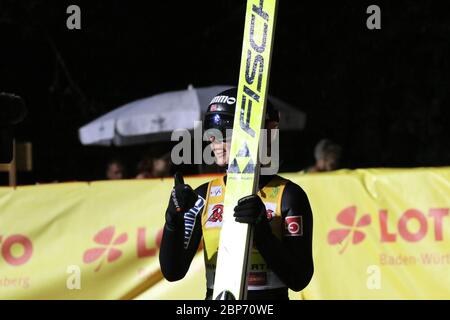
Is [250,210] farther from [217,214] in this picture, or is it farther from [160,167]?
[160,167]

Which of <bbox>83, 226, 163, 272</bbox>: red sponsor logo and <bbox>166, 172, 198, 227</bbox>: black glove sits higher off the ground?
<bbox>166, 172, 198, 227</bbox>: black glove

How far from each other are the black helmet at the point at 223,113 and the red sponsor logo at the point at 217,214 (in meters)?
0.29

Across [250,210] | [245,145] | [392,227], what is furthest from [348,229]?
[250,210]

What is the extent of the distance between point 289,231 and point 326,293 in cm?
323

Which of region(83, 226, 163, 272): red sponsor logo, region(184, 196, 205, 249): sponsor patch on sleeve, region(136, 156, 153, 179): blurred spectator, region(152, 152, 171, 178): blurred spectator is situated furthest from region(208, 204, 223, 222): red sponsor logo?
region(136, 156, 153, 179): blurred spectator

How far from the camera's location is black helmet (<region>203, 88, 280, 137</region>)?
154 inches

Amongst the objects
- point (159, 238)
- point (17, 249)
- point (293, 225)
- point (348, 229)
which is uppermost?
point (293, 225)

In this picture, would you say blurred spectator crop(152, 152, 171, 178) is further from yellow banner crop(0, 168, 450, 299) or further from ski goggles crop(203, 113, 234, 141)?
ski goggles crop(203, 113, 234, 141)

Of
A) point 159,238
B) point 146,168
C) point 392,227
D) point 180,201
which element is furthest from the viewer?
point 146,168

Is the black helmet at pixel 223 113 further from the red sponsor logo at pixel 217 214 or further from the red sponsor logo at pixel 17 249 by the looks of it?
the red sponsor logo at pixel 17 249

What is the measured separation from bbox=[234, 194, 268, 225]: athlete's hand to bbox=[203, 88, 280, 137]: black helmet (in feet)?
1.50

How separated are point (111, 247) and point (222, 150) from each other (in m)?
3.51

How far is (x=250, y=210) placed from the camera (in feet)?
11.6
